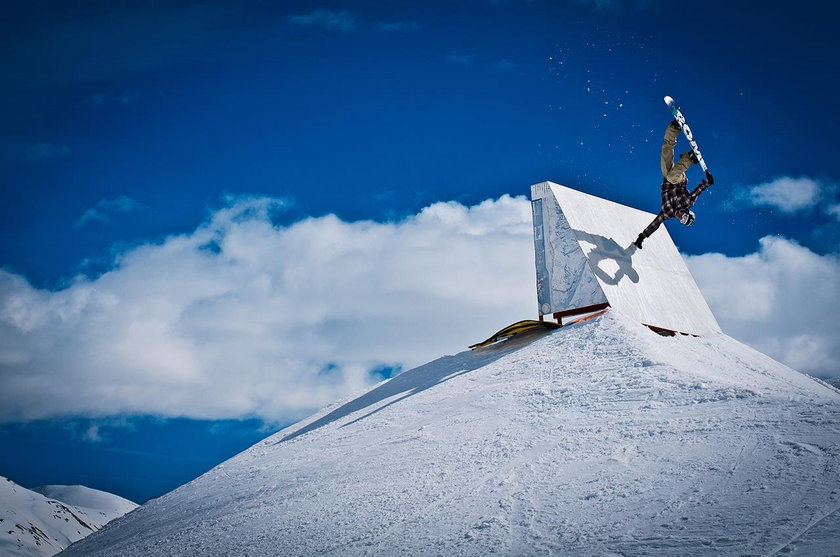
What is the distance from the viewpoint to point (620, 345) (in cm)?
1273

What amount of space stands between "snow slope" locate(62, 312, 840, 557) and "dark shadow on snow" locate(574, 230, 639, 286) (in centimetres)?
234

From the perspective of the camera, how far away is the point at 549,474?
7.83 metres

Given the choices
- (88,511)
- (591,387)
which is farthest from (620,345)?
(88,511)

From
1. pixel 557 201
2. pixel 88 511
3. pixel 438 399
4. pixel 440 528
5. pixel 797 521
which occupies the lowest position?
pixel 797 521

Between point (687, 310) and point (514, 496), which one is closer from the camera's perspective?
point (514, 496)

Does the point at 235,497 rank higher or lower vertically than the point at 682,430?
higher

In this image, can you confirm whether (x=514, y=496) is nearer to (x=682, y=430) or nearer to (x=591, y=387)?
(x=682, y=430)

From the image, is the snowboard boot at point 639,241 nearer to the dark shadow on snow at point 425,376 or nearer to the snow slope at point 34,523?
the dark shadow on snow at point 425,376

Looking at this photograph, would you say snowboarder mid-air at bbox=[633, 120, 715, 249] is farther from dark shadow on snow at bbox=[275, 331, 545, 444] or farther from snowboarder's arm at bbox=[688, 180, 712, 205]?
dark shadow on snow at bbox=[275, 331, 545, 444]

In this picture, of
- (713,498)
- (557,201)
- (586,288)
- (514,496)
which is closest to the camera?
(713,498)

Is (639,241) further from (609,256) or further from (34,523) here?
(34,523)

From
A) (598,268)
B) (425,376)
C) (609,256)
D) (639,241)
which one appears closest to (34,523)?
(425,376)

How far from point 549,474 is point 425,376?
7862 millimetres

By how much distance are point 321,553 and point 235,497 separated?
386cm
